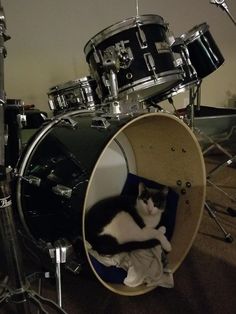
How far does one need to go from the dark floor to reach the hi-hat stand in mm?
196

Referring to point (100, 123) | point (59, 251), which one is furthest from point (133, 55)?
point (59, 251)

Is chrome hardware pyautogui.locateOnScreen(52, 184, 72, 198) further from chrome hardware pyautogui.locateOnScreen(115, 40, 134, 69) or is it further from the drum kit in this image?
chrome hardware pyautogui.locateOnScreen(115, 40, 134, 69)

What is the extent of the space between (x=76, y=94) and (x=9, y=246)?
34.1 inches

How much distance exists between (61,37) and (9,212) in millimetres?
2090

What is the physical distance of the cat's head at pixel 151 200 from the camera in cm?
117

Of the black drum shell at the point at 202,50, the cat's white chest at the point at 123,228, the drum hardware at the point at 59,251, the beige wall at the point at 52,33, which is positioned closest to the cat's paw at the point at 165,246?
the cat's white chest at the point at 123,228

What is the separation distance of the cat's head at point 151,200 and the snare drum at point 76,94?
493 mm

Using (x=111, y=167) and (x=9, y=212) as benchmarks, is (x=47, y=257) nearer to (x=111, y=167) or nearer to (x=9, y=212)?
(x=9, y=212)

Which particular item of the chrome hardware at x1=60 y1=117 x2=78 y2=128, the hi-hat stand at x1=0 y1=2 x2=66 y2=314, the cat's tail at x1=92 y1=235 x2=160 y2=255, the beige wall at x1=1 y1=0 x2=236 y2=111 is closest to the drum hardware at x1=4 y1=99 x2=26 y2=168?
the chrome hardware at x1=60 y1=117 x2=78 y2=128

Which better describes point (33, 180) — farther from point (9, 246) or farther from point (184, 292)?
point (184, 292)

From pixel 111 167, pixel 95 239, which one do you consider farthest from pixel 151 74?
pixel 95 239

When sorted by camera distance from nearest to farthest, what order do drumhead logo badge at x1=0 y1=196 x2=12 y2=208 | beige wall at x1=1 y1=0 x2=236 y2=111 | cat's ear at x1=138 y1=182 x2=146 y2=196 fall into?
drumhead logo badge at x1=0 y1=196 x2=12 y2=208
cat's ear at x1=138 y1=182 x2=146 y2=196
beige wall at x1=1 y1=0 x2=236 y2=111

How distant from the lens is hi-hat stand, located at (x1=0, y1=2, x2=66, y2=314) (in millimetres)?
645

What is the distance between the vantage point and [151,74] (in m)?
1.17
